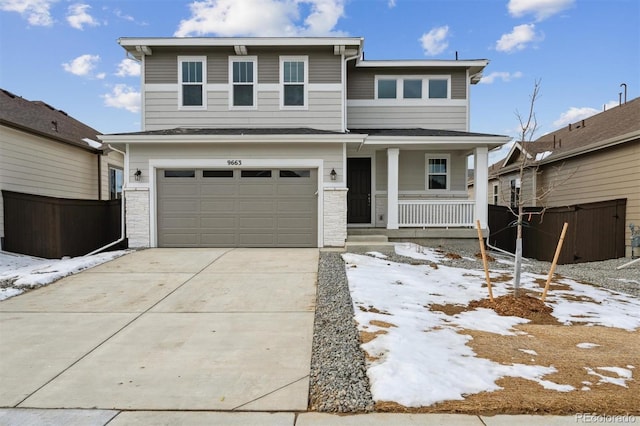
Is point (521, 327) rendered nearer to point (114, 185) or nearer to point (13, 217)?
point (13, 217)

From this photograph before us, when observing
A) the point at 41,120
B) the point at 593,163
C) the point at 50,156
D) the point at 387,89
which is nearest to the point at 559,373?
the point at 593,163

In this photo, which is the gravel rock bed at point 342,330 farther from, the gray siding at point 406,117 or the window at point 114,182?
the window at point 114,182

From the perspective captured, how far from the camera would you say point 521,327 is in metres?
4.63

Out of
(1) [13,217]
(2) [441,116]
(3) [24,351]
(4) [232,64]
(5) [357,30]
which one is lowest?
(3) [24,351]

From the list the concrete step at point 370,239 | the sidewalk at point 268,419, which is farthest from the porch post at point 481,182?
the sidewalk at point 268,419

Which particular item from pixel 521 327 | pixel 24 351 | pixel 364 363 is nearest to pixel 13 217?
pixel 24 351

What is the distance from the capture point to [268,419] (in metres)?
2.74

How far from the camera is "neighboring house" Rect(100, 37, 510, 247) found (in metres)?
10.8

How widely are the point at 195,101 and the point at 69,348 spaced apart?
956 cm

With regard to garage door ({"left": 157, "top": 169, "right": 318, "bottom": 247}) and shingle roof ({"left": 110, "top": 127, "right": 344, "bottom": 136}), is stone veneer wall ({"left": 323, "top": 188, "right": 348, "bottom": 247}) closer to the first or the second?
garage door ({"left": 157, "top": 169, "right": 318, "bottom": 247})

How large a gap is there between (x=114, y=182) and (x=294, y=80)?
9505 millimetres

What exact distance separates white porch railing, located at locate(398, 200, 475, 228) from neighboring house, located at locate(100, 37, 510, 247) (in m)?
0.03

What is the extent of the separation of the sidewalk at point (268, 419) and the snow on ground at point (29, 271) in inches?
169

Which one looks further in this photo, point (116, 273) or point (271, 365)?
point (116, 273)
